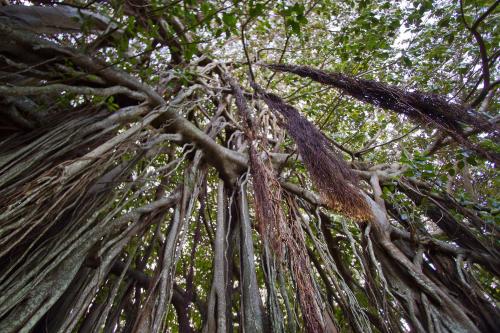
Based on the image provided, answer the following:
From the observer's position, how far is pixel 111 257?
3.95 feet

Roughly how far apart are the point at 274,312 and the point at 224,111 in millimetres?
1869

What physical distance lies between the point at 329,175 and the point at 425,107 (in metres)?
0.64

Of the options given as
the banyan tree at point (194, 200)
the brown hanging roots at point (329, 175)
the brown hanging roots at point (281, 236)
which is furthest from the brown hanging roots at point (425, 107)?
the brown hanging roots at point (281, 236)

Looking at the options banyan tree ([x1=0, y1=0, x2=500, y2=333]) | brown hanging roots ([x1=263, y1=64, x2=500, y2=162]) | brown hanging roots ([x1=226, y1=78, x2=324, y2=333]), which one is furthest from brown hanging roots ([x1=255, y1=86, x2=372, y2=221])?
brown hanging roots ([x1=263, y1=64, x2=500, y2=162])

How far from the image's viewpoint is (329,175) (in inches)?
62.2

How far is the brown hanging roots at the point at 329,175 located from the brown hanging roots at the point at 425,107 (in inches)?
14.0

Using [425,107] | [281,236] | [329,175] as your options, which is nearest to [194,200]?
[281,236]

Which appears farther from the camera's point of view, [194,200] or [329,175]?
[194,200]

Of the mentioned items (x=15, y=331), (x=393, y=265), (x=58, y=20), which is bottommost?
(x=15, y=331)

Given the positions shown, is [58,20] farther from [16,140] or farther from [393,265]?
[393,265]

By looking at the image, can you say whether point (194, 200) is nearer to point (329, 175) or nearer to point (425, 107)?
point (329, 175)

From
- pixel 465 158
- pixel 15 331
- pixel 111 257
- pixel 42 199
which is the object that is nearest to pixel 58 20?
pixel 42 199

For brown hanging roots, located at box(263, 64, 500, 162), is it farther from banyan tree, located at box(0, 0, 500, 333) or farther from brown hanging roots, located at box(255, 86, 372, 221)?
brown hanging roots, located at box(255, 86, 372, 221)

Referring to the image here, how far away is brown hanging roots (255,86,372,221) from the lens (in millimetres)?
1540
